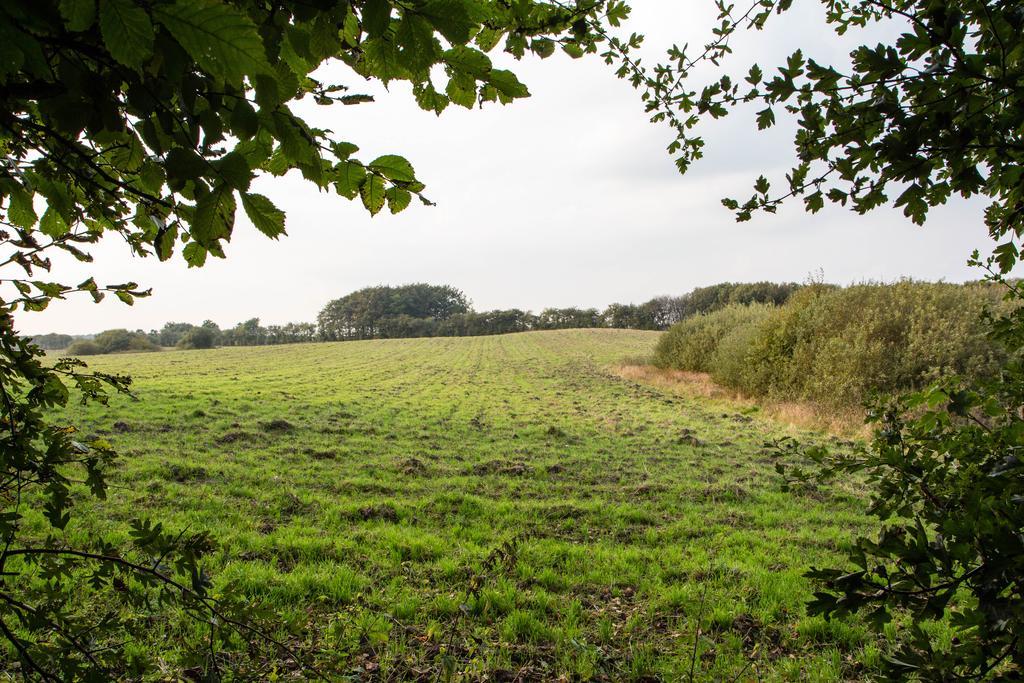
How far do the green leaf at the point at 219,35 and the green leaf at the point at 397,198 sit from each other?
53cm

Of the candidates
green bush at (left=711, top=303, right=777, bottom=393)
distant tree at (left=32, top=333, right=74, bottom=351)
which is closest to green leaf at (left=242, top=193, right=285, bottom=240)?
green bush at (left=711, top=303, right=777, bottom=393)

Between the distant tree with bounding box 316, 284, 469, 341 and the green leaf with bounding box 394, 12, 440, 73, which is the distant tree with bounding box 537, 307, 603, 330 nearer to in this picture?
the distant tree with bounding box 316, 284, 469, 341

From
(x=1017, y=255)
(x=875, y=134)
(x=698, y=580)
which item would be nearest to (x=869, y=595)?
(x=875, y=134)

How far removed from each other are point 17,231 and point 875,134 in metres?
2.83

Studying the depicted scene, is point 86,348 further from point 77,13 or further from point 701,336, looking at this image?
point 77,13

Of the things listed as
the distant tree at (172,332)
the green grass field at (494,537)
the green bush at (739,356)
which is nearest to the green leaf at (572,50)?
the green grass field at (494,537)

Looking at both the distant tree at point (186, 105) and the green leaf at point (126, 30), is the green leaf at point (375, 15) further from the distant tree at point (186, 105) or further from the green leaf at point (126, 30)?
the green leaf at point (126, 30)

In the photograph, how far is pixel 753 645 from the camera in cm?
371

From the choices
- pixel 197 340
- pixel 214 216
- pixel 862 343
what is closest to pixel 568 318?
pixel 197 340

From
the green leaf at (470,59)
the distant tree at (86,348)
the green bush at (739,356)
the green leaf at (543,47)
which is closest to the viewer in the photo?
the green leaf at (470,59)

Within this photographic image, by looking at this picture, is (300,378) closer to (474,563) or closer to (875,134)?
(474,563)

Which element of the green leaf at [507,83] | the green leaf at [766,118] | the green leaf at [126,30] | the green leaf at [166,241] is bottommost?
the green leaf at [166,241]

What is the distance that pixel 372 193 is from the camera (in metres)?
1.23

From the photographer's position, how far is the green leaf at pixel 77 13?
0.70 metres
